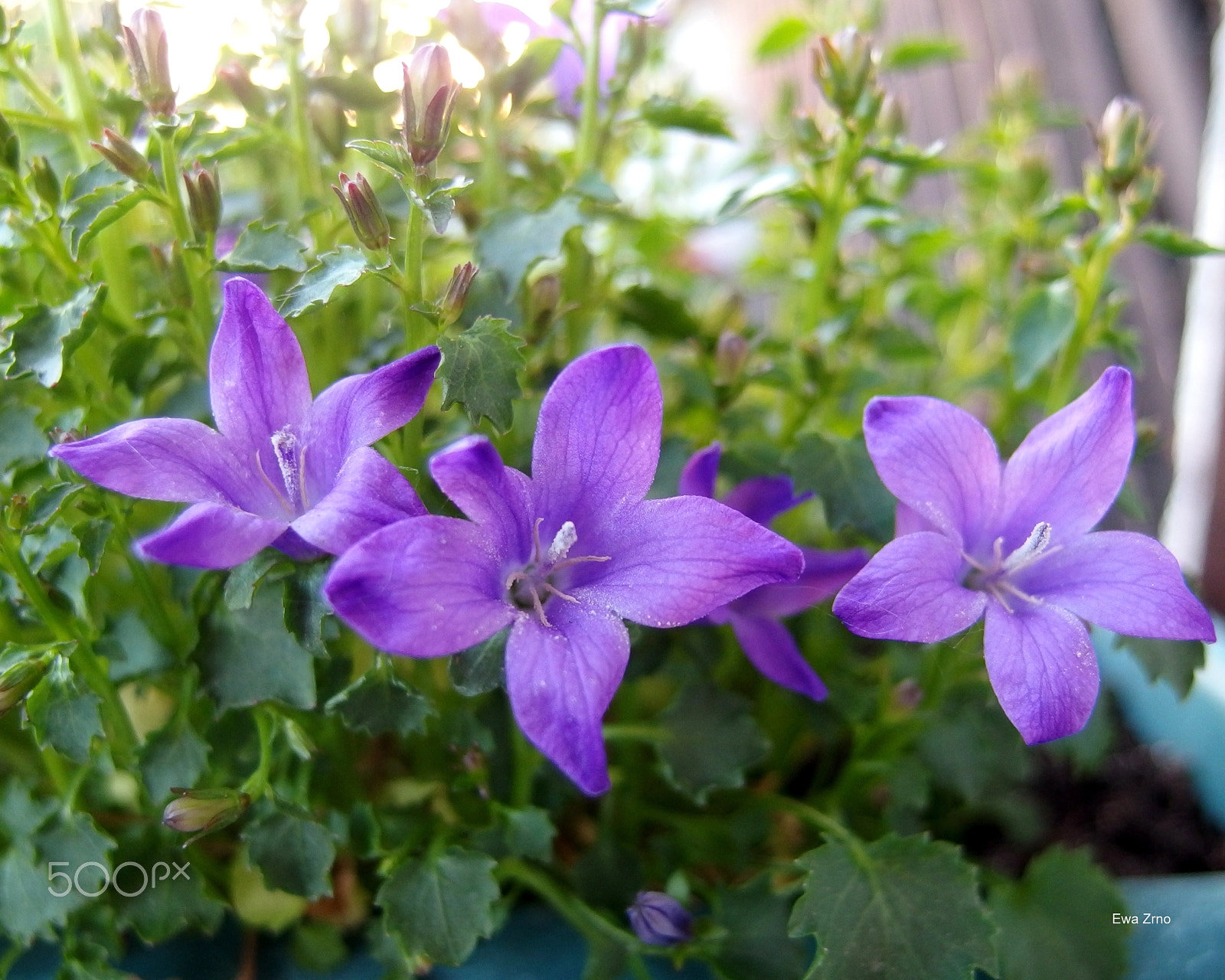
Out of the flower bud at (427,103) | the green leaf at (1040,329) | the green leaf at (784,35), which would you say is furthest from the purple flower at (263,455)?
the green leaf at (784,35)

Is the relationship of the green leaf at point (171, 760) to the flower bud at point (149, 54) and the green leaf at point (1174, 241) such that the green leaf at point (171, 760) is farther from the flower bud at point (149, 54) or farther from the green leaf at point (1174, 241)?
the green leaf at point (1174, 241)

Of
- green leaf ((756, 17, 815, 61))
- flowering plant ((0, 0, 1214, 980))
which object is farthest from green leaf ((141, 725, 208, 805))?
green leaf ((756, 17, 815, 61))

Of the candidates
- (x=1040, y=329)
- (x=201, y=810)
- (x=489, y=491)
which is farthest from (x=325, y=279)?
(x=1040, y=329)

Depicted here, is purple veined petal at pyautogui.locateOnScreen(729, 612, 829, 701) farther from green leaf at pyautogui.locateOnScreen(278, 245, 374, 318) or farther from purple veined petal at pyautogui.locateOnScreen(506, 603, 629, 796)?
green leaf at pyautogui.locateOnScreen(278, 245, 374, 318)

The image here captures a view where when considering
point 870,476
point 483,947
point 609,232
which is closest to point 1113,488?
point 870,476

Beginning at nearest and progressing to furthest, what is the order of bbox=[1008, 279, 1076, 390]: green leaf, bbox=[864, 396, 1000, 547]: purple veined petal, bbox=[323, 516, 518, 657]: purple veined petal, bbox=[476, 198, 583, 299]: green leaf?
bbox=[323, 516, 518, 657]: purple veined petal, bbox=[864, 396, 1000, 547]: purple veined petal, bbox=[476, 198, 583, 299]: green leaf, bbox=[1008, 279, 1076, 390]: green leaf

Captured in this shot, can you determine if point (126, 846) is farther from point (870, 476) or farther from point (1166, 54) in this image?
point (1166, 54)
